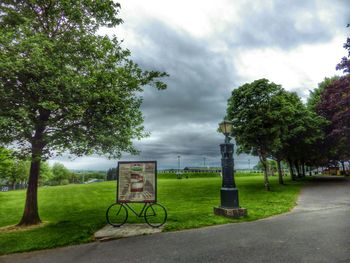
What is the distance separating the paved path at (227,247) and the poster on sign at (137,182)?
1.99m

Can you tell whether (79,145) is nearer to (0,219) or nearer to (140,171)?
(140,171)

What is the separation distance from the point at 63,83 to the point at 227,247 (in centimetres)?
778

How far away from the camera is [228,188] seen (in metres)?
12.2

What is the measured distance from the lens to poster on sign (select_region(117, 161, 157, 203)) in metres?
10.6

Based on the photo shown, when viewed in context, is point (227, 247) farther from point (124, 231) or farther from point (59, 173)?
point (59, 173)

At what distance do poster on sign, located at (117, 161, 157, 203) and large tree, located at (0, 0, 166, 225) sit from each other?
1.80 meters

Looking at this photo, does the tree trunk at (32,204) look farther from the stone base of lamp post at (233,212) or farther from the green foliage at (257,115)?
the green foliage at (257,115)

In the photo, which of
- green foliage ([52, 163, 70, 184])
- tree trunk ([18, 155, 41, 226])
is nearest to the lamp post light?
tree trunk ([18, 155, 41, 226])

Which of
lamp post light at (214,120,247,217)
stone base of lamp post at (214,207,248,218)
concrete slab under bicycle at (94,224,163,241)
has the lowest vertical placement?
concrete slab under bicycle at (94,224,163,241)

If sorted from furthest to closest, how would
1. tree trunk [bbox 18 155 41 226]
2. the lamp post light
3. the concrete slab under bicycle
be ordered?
tree trunk [bbox 18 155 41 226] → the lamp post light → the concrete slab under bicycle

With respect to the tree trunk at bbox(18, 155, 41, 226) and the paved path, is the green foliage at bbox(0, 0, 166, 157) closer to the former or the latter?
the tree trunk at bbox(18, 155, 41, 226)

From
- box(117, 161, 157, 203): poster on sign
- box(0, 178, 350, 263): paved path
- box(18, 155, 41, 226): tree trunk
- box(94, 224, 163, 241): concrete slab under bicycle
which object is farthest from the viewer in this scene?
box(18, 155, 41, 226): tree trunk

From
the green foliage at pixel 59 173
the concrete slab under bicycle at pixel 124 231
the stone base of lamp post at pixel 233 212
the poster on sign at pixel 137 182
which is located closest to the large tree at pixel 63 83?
the poster on sign at pixel 137 182

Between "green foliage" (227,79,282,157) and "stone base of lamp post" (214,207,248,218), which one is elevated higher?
"green foliage" (227,79,282,157)
